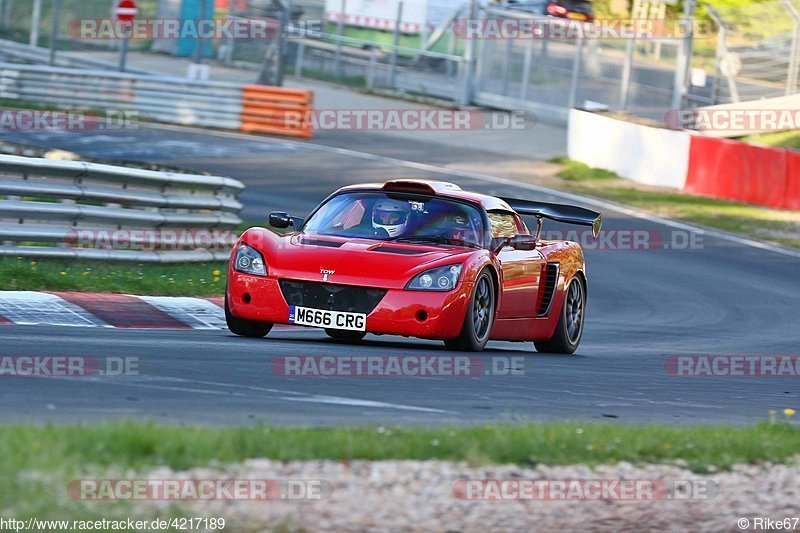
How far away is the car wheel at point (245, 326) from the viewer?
9836 mm

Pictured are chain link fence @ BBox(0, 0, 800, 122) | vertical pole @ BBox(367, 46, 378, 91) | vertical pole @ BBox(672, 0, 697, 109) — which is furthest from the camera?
vertical pole @ BBox(367, 46, 378, 91)

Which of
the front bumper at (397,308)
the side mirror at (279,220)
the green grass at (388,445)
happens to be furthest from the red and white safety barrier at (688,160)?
the green grass at (388,445)

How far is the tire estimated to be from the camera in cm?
966

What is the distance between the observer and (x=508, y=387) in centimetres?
849

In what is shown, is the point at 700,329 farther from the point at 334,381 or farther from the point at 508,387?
the point at 334,381

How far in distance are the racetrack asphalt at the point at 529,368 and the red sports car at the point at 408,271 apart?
0.23 meters

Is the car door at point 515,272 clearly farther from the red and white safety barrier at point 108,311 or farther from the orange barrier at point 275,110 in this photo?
the orange barrier at point 275,110

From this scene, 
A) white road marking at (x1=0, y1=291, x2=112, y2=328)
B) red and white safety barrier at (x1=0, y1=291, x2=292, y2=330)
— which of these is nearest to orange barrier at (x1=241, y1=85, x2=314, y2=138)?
red and white safety barrier at (x1=0, y1=291, x2=292, y2=330)

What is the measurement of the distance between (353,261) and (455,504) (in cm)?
425

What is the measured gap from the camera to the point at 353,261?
942cm

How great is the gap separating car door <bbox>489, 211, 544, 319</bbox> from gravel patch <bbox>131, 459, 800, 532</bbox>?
171 inches

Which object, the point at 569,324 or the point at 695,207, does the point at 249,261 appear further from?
the point at 695,207

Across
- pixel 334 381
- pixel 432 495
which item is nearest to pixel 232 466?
pixel 432 495

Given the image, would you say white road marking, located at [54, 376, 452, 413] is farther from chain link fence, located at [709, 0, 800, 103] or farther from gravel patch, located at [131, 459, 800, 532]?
chain link fence, located at [709, 0, 800, 103]
